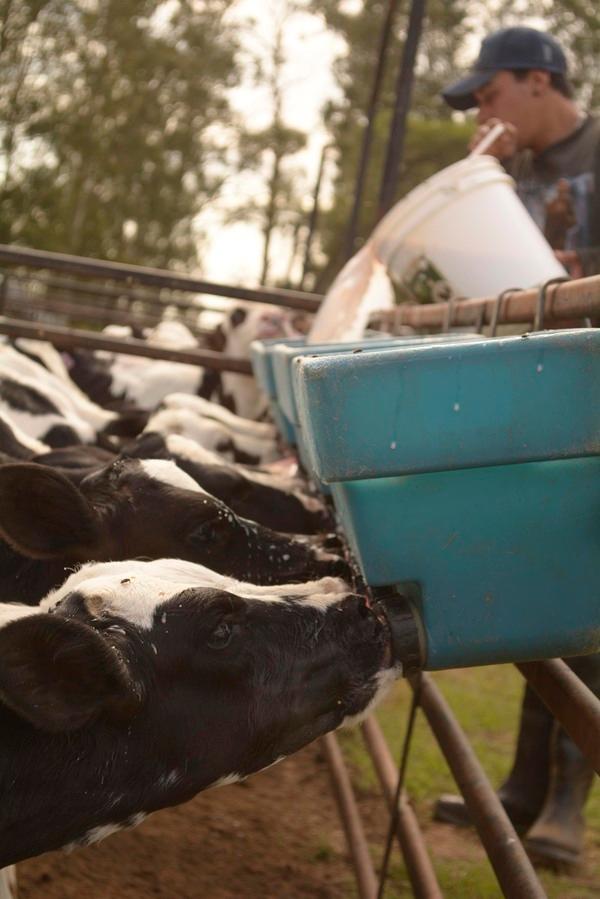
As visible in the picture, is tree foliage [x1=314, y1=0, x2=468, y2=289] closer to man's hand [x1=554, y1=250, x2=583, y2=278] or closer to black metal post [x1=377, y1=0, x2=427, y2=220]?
black metal post [x1=377, y1=0, x2=427, y2=220]

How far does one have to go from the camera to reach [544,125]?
16.6ft

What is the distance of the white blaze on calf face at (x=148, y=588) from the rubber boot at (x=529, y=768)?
1.64 meters

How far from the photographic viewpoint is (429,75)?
99.7ft

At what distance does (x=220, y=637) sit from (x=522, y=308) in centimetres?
96

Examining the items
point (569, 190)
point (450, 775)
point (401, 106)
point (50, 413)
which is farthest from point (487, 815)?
point (401, 106)

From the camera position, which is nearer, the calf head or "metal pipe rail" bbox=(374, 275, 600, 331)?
"metal pipe rail" bbox=(374, 275, 600, 331)

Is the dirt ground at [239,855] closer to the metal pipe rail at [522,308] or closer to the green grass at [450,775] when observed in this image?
the green grass at [450,775]

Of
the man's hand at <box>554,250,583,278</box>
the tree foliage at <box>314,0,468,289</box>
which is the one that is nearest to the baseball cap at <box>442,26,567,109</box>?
the man's hand at <box>554,250,583,278</box>

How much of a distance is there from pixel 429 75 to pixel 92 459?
2834cm

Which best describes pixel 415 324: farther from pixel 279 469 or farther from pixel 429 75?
pixel 429 75

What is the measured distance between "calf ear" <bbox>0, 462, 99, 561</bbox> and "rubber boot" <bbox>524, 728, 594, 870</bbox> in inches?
67.2

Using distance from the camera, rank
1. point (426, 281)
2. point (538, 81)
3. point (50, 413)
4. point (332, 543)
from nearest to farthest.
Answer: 1. point (332, 543)
2. point (426, 281)
3. point (538, 81)
4. point (50, 413)

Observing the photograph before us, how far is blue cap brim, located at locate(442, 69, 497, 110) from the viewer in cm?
501

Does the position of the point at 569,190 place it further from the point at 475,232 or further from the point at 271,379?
the point at 271,379
